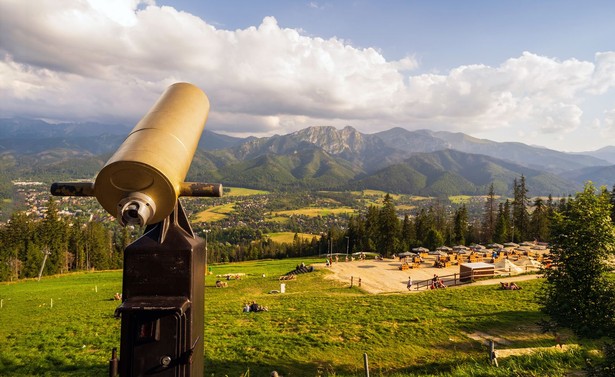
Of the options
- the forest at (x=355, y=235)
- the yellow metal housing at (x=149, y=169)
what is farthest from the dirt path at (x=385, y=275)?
the yellow metal housing at (x=149, y=169)

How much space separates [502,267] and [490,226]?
44.2 m

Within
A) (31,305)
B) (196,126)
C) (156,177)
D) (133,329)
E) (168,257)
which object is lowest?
(31,305)

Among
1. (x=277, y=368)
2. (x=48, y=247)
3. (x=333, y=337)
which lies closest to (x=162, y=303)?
(x=277, y=368)

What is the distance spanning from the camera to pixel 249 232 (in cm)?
17725

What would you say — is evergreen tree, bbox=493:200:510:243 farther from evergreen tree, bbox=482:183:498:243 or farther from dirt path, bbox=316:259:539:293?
dirt path, bbox=316:259:539:293

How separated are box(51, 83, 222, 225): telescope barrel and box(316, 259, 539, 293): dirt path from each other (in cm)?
2976

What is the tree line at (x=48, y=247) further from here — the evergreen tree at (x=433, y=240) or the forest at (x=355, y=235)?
the evergreen tree at (x=433, y=240)

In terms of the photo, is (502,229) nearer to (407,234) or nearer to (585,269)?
(407,234)

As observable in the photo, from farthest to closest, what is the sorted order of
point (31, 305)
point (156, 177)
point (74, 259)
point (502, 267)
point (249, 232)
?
point (249, 232) < point (74, 259) < point (502, 267) < point (31, 305) < point (156, 177)

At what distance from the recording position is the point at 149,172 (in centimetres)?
346

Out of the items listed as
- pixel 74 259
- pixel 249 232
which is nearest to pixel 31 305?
pixel 74 259

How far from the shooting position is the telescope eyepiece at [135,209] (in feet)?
11.4

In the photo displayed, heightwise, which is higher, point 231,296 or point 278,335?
point 278,335

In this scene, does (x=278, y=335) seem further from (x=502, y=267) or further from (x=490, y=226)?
(x=490, y=226)
